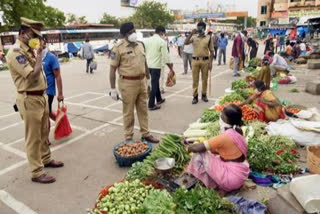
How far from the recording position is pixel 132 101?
4977 millimetres

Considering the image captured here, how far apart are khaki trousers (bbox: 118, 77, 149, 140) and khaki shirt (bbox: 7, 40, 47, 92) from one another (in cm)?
147

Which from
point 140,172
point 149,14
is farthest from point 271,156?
point 149,14

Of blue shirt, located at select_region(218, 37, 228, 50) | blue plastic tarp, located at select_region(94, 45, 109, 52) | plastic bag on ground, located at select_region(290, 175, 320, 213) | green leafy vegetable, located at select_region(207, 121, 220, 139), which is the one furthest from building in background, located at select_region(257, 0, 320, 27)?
plastic bag on ground, located at select_region(290, 175, 320, 213)

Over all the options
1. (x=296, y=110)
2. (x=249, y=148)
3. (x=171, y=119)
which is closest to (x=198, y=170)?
(x=249, y=148)

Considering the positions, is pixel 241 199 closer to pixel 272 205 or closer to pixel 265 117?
pixel 272 205

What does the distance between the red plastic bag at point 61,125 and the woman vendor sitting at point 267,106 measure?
3.79 m

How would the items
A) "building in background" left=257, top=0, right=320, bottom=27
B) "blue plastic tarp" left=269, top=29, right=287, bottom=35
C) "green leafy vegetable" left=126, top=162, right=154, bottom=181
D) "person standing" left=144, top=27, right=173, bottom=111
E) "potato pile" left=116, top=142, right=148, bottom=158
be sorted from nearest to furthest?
1. "green leafy vegetable" left=126, top=162, right=154, bottom=181
2. "potato pile" left=116, top=142, right=148, bottom=158
3. "person standing" left=144, top=27, right=173, bottom=111
4. "blue plastic tarp" left=269, top=29, right=287, bottom=35
5. "building in background" left=257, top=0, right=320, bottom=27

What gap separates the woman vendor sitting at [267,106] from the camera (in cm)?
548

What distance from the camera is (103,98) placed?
9.27 m

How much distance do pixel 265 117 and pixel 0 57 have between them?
20.4m

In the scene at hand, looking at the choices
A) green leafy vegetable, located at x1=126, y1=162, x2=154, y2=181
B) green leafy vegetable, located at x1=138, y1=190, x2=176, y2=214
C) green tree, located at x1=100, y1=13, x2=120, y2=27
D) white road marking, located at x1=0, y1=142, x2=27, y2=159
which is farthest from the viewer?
green tree, located at x1=100, y1=13, x2=120, y2=27

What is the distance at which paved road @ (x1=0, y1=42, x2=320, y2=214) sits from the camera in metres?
3.65

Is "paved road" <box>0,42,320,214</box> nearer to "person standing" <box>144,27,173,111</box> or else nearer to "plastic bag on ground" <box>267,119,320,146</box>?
"person standing" <box>144,27,173,111</box>

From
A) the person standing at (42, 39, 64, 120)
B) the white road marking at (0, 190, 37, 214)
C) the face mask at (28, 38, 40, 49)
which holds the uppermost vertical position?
the face mask at (28, 38, 40, 49)
